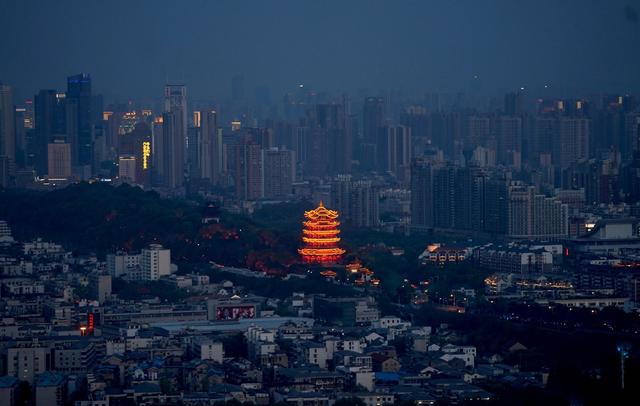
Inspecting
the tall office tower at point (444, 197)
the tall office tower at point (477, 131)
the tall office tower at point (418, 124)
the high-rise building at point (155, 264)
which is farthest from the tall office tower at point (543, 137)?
the high-rise building at point (155, 264)

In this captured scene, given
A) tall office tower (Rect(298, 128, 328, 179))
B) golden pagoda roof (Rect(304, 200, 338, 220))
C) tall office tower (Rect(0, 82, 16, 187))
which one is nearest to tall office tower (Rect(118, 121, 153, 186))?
tall office tower (Rect(0, 82, 16, 187))

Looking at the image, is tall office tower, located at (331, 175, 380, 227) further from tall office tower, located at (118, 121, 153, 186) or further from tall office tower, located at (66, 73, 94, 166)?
tall office tower, located at (66, 73, 94, 166)

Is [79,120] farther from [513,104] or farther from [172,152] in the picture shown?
[513,104]

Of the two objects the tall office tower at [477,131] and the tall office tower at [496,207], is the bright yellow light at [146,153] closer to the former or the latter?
the tall office tower at [477,131]

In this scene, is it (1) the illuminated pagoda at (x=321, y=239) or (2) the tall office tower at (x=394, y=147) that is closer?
(1) the illuminated pagoda at (x=321, y=239)

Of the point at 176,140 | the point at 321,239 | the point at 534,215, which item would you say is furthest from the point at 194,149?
the point at 321,239
